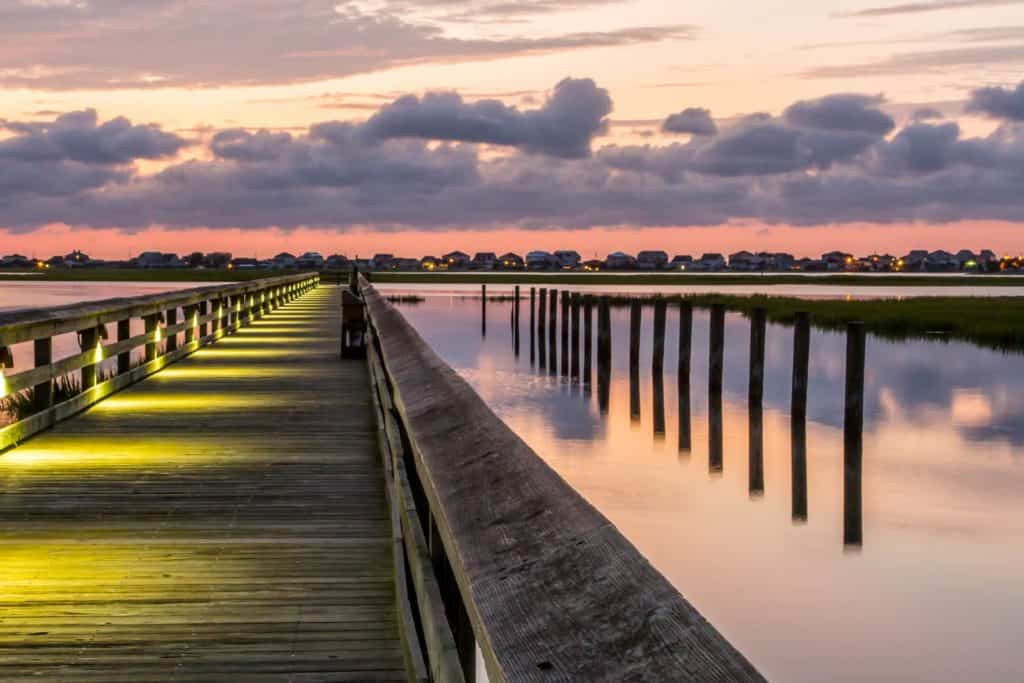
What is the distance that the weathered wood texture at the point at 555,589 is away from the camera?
6.41ft

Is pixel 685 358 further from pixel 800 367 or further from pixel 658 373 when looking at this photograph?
pixel 800 367

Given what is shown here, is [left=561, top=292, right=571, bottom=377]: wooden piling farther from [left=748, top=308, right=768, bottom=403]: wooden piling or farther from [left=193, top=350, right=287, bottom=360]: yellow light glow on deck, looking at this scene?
[left=193, top=350, right=287, bottom=360]: yellow light glow on deck

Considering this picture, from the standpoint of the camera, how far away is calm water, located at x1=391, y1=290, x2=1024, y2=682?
12422mm

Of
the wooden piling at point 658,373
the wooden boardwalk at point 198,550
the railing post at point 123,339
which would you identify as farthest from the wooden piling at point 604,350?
the wooden boardwalk at point 198,550

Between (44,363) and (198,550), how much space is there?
7.27m

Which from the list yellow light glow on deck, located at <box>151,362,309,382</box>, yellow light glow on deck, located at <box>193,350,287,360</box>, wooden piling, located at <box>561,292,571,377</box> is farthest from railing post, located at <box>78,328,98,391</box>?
wooden piling, located at <box>561,292,571,377</box>

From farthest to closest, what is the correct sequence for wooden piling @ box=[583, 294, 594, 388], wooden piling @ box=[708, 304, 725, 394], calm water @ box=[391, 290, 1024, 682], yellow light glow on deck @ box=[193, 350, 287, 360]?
1. wooden piling @ box=[583, 294, 594, 388]
2. wooden piling @ box=[708, 304, 725, 394]
3. yellow light glow on deck @ box=[193, 350, 287, 360]
4. calm water @ box=[391, 290, 1024, 682]

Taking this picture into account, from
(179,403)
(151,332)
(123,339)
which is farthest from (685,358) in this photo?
(179,403)

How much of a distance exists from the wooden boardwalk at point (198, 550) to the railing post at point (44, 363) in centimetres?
49

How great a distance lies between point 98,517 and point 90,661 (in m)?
3.49

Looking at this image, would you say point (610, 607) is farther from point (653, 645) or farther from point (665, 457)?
point (665, 457)

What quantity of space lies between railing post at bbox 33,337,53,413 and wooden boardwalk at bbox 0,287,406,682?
1.61ft

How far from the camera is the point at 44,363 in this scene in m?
14.3

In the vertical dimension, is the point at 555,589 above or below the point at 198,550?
above
